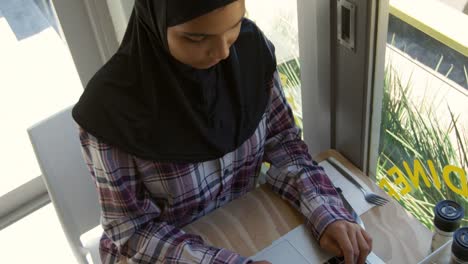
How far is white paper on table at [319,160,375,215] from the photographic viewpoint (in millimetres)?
1162

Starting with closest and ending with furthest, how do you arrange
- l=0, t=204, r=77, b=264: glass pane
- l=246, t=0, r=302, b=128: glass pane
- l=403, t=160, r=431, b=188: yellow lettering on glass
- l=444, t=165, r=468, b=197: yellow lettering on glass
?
l=444, t=165, r=468, b=197: yellow lettering on glass < l=403, t=160, r=431, b=188: yellow lettering on glass < l=246, t=0, r=302, b=128: glass pane < l=0, t=204, r=77, b=264: glass pane

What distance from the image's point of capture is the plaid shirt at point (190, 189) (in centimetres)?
100

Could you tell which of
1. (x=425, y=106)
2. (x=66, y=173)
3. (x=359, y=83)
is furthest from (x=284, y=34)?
(x=66, y=173)

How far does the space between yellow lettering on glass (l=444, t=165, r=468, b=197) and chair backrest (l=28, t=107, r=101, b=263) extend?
34.1 inches

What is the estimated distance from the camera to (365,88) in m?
1.17

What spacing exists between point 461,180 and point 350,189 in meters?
0.24

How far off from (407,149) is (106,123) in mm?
740

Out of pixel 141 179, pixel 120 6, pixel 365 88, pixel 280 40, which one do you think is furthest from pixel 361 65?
pixel 120 6

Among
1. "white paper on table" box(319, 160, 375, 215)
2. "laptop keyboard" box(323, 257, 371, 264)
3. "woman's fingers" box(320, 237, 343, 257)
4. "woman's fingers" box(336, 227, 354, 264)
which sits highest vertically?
"woman's fingers" box(336, 227, 354, 264)

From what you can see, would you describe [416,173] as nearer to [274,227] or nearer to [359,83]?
[359,83]

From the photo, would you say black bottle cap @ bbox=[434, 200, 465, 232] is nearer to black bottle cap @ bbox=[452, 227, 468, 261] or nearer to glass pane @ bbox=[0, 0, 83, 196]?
black bottle cap @ bbox=[452, 227, 468, 261]

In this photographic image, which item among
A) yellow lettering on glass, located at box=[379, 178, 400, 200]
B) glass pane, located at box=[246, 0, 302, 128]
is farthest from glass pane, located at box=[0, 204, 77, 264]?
yellow lettering on glass, located at box=[379, 178, 400, 200]

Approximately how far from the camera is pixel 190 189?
1079mm

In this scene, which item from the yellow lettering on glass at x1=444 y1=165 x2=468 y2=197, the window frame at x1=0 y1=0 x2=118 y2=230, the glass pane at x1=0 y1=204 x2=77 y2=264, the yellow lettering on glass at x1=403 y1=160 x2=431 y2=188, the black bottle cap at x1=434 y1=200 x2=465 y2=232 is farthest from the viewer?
the glass pane at x1=0 y1=204 x2=77 y2=264
